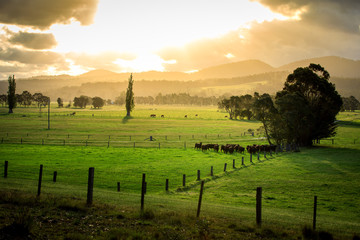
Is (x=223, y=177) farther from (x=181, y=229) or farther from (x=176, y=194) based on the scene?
(x=181, y=229)

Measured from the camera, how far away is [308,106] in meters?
53.7

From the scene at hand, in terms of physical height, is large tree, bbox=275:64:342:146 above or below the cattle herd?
above

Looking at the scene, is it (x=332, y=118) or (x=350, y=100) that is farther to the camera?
(x=350, y=100)

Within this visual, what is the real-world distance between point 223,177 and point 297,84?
39248 mm

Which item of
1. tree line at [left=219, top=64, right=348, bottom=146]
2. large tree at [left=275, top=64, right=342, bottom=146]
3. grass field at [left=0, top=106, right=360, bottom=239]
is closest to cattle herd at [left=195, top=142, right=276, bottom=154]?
grass field at [left=0, top=106, right=360, bottom=239]

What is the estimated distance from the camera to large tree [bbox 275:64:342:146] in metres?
52.4

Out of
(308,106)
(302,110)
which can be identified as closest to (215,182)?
(302,110)

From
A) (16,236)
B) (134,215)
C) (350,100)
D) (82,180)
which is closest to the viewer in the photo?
(16,236)

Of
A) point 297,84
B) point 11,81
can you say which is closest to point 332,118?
point 297,84

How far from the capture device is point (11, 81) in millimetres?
129750

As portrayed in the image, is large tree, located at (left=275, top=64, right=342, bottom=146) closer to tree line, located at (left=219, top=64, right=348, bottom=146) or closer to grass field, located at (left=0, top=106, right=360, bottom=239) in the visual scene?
tree line, located at (left=219, top=64, right=348, bottom=146)

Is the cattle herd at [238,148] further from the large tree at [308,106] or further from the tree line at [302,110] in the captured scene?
the large tree at [308,106]

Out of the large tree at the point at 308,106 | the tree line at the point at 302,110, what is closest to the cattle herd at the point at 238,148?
the tree line at the point at 302,110

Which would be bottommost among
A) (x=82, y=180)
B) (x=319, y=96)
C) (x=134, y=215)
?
(x=82, y=180)
